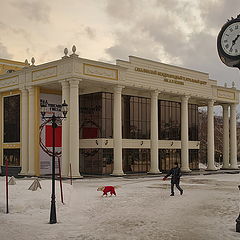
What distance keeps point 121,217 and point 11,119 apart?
31521 mm

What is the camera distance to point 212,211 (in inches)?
687

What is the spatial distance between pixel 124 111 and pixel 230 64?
113 feet

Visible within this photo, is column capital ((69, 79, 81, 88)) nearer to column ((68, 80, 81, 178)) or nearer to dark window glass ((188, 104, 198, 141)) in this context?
column ((68, 80, 81, 178))

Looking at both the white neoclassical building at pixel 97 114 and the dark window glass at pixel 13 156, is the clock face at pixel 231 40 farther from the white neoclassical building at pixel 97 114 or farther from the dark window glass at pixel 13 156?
the dark window glass at pixel 13 156

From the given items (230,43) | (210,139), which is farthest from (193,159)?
(230,43)

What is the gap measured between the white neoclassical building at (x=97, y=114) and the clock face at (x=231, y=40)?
2459 cm

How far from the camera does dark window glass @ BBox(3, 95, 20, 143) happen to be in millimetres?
44406

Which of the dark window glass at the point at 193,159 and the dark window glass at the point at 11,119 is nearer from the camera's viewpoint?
the dark window glass at the point at 11,119

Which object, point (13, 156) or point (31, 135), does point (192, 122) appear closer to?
point (31, 135)

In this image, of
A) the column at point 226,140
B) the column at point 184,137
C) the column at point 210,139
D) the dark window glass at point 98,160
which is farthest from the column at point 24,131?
the column at point 226,140

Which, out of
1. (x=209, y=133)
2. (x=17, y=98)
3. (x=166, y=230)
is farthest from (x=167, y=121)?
(x=166, y=230)

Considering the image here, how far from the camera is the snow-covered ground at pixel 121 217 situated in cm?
1280

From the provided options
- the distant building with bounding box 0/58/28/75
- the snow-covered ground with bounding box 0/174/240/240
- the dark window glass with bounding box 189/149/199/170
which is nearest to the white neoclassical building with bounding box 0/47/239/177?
the distant building with bounding box 0/58/28/75

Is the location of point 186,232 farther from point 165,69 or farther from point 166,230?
point 165,69
